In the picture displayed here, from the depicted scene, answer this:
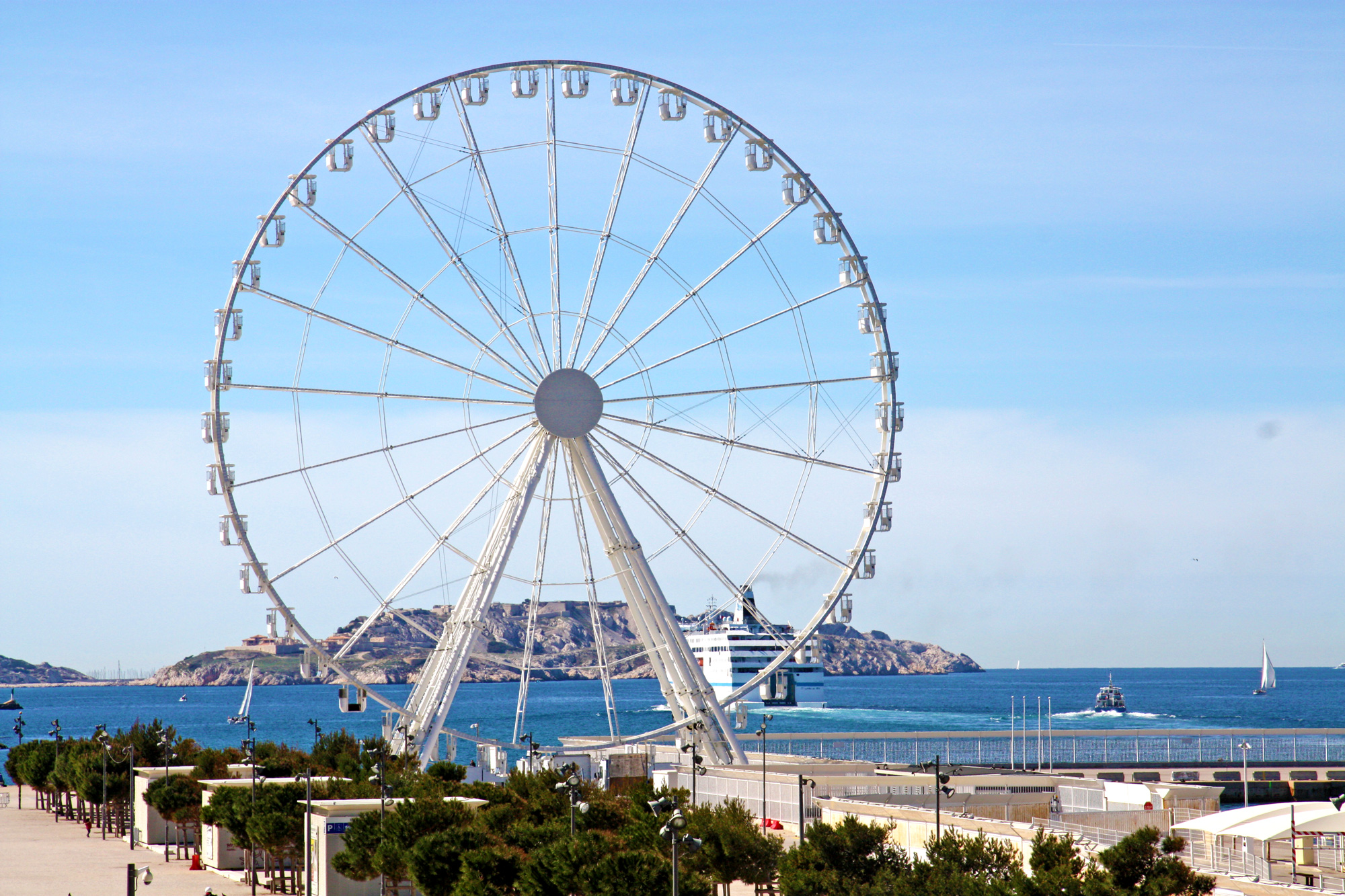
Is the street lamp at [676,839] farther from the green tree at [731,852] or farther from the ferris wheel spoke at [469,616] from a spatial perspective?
the ferris wheel spoke at [469,616]

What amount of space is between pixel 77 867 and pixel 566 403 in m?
22.5

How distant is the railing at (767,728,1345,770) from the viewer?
77.8m

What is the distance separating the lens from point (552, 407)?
46.6 metres

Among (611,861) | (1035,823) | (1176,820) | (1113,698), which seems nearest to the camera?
(611,861)

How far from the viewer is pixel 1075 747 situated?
3787 inches

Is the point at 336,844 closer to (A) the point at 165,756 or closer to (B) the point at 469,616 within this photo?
(B) the point at 469,616

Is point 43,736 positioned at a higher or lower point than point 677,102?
lower

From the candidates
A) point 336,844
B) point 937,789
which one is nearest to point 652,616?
point 336,844

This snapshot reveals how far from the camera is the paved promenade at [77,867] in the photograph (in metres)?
45.9

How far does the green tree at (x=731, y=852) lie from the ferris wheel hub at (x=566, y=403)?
47.6 feet

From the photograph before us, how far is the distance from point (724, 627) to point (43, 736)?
75998 mm

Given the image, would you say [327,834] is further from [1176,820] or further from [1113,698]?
[1113,698]

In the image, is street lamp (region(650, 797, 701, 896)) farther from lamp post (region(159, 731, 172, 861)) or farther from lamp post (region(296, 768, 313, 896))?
lamp post (region(159, 731, 172, 861))

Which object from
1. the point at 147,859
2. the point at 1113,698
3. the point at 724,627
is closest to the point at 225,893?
the point at 147,859
